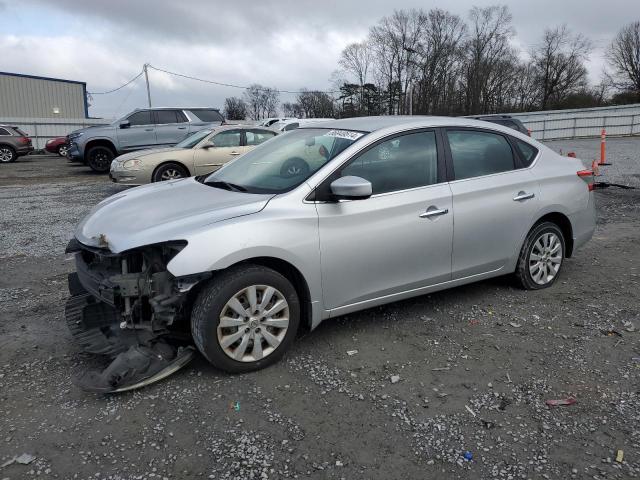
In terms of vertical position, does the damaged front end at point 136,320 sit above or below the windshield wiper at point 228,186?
below

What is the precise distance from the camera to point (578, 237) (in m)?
4.95

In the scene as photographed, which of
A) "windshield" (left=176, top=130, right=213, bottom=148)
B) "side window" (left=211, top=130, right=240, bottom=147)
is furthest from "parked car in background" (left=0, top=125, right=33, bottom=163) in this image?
"side window" (left=211, top=130, right=240, bottom=147)

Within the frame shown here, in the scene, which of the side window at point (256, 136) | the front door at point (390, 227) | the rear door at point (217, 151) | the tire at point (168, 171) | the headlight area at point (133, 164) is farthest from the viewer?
the side window at point (256, 136)

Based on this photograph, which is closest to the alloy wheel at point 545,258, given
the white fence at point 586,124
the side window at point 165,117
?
the side window at point 165,117

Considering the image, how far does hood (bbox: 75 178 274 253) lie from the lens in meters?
3.16

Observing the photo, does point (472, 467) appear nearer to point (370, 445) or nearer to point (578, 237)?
point (370, 445)

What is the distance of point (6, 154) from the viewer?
21844mm

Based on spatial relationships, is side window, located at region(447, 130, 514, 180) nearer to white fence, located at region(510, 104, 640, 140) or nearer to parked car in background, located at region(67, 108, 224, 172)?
parked car in background, located at region(67, 108, 224, 172)

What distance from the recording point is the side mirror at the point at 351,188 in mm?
3385

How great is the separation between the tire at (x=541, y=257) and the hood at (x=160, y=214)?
2.54 m

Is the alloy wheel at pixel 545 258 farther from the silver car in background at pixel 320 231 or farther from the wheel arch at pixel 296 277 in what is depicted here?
the wheel arch at pixel 296 277

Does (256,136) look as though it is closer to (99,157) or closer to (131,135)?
(131,135)

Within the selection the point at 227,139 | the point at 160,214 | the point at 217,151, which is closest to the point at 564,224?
the point at 160,214

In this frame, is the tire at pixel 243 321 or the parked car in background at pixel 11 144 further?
the parked car in background at pixel 11 144
